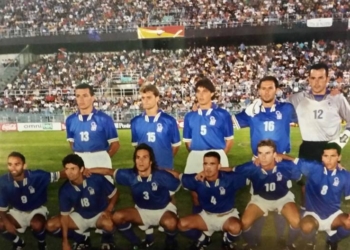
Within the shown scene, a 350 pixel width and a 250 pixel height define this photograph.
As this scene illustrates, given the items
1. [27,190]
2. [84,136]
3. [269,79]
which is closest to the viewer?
[269,79]

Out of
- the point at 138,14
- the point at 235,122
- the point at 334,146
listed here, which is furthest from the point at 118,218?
the point at 334,146

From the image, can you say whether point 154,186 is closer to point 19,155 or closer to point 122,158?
point 122,158

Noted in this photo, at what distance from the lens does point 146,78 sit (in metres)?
1.95

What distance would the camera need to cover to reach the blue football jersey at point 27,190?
2068 mm

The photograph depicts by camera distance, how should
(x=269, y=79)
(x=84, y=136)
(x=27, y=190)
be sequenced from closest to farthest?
(x=269, y=79) → (x=84, y=136) → (x=27, y=190)

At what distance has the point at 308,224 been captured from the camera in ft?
6.47

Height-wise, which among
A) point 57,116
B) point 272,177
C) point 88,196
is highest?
point 57,116

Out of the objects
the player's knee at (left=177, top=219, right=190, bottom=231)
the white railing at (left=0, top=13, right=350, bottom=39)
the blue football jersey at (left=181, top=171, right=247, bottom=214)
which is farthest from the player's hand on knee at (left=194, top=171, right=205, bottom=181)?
the white railing at (left=0, top=13, right=350, bottom=39)

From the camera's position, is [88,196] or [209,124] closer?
[209,124]

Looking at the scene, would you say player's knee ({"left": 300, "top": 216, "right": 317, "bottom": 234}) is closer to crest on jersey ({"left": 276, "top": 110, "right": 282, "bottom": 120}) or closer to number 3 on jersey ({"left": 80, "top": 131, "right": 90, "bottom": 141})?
crest on jersey ({"left": 276, "top": 110, "right": 282, "bottom": 120})

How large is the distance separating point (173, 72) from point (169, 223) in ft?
2.69

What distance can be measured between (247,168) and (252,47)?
2.06ft

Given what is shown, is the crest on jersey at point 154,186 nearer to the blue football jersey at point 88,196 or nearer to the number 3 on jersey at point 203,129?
the blue football jersey at point 88,196

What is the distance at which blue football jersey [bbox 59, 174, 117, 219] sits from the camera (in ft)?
6.71
